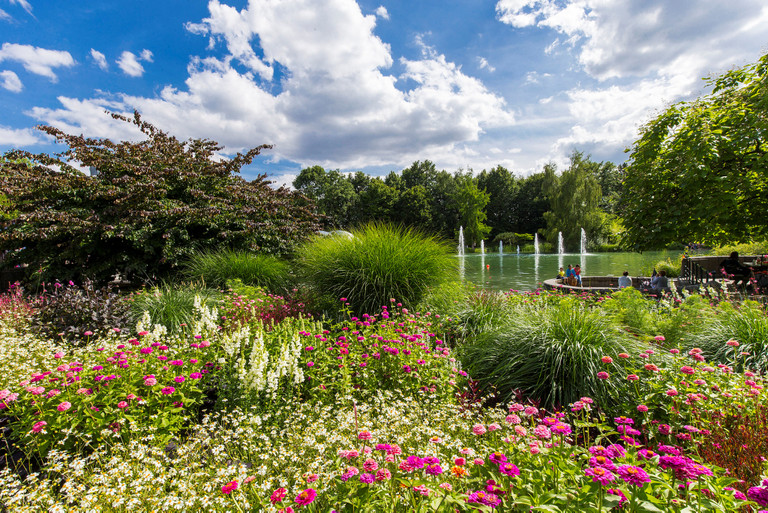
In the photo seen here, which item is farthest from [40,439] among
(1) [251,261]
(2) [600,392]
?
(1) [251,261]

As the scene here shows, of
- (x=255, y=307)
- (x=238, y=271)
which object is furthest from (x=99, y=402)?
(x=238, y=271)

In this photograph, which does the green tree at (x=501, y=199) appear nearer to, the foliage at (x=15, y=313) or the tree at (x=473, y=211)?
the tree at (x=473, y=211)

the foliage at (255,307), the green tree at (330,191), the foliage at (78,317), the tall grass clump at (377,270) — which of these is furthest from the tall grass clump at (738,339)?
the green tree at (330,191)

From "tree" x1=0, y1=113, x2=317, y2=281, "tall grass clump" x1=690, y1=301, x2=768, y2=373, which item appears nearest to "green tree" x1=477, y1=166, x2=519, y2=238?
"tree" x1=0, y1=113, x2=317, y2=281

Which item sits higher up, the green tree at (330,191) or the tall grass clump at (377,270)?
the green tree at (330,191)

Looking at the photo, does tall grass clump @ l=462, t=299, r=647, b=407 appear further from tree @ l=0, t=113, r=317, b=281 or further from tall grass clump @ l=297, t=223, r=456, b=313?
tree @ l=0, t=113, r=317, b=281

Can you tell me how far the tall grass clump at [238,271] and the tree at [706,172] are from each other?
328 inches

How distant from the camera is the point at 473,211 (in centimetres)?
4628

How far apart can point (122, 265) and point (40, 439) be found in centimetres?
704

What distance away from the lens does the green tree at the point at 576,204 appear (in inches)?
1437

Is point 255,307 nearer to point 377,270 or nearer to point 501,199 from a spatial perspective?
point 377,270

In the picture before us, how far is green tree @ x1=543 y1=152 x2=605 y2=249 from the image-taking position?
1437 inches

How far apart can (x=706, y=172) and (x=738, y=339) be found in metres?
4.08

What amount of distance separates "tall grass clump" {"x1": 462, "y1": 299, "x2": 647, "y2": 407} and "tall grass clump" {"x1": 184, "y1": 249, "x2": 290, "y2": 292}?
5069mm
